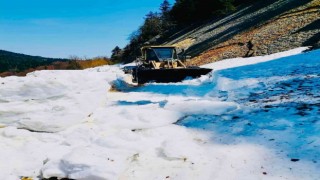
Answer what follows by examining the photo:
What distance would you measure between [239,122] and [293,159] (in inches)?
89.5

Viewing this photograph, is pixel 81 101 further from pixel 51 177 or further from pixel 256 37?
pixel 256 37

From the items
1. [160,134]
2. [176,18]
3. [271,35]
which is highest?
[176,18]

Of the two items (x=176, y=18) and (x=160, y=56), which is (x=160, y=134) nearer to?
(x=160, y=56)

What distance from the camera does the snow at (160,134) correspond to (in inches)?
205

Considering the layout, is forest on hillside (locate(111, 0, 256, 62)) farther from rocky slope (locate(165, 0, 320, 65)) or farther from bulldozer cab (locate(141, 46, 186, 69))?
bulldozer cab (locate(141, 46, 186, 69))

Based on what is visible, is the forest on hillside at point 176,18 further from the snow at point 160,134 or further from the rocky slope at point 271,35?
the snow at point 160,134

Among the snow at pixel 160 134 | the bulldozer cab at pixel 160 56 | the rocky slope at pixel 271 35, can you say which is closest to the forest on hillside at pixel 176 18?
the rocky slope at pixel 271 35

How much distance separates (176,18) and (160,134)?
6040 centimetres

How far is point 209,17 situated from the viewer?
189 ft

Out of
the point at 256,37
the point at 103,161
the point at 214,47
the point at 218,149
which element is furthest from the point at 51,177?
the point at 214,47

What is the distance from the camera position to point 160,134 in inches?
276

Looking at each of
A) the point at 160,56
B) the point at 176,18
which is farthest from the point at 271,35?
the point at 176,18

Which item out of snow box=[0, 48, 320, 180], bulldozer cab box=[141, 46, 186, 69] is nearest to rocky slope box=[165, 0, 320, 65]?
bulldozer cab box=[141, 46, 186, 69]

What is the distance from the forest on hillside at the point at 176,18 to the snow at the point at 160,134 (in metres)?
43.9
